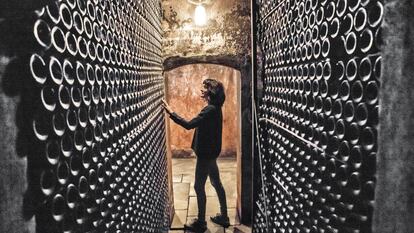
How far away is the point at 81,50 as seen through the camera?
3.72ft

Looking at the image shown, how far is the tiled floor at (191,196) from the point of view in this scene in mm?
6227

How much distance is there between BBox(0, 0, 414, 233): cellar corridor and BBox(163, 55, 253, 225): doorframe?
313cm

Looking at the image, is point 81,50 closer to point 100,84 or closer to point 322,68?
point 100,84

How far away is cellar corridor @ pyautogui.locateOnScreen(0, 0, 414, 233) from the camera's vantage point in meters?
0.79

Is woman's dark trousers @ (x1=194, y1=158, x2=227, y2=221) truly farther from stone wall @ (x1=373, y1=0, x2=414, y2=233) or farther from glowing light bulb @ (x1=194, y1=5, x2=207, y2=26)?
stone wall @ (x1=373, y1=0, x2=414, y2=233)

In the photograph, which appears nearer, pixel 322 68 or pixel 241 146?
pixel 322 68

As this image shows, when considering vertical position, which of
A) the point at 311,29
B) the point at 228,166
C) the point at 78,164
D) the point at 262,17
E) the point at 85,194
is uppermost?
the point at 262,17

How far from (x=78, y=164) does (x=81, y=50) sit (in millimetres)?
446

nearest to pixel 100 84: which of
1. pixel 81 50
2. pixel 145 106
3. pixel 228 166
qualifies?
pixel 81 50

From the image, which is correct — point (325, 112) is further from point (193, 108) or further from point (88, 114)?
point (193, 108)

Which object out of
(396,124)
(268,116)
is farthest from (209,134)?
(396,124)

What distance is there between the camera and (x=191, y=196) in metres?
7.62

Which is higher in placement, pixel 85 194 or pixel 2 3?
pixel 2 3

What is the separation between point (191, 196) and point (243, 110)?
3091mm
